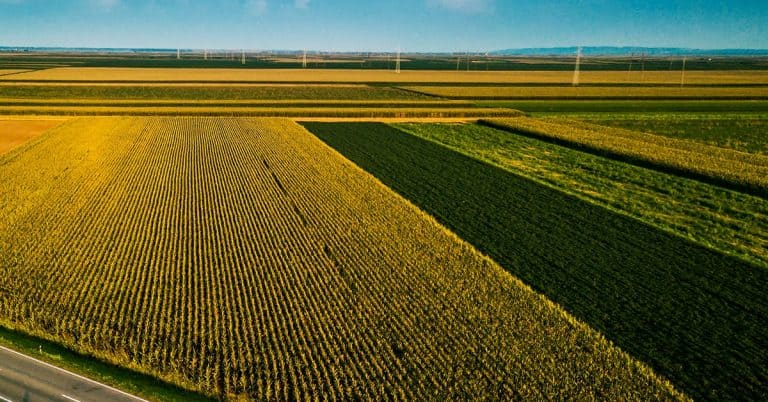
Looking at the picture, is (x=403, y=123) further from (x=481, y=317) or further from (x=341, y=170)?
(x=481, y=317)

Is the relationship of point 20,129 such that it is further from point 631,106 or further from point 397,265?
point 631,106

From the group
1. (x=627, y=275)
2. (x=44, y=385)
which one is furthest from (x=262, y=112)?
(x=44, y=385)

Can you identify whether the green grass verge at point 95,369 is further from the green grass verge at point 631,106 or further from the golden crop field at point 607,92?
the golden crop field at point 607,92

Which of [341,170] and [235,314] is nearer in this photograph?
[235,314]

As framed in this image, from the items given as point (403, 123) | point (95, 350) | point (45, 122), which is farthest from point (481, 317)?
point (45, 122)

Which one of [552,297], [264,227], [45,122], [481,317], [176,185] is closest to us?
[481,317]

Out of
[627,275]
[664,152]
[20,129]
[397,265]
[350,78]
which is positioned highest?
[350,78]

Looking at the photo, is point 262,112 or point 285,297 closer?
point 285,297

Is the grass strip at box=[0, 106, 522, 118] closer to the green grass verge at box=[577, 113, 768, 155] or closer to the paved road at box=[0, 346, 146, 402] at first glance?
the green grass verge at box=[577, 113, 768, 155]
